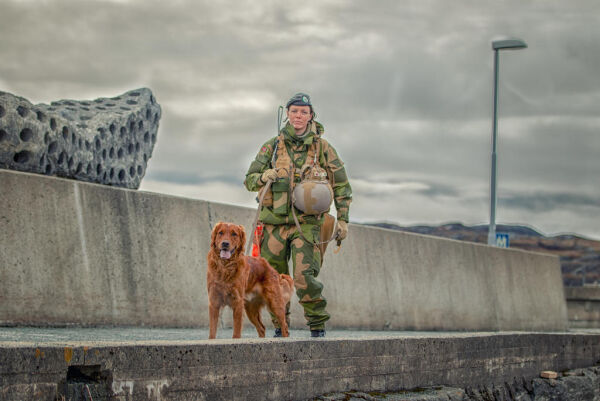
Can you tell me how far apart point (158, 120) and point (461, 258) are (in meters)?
5.30

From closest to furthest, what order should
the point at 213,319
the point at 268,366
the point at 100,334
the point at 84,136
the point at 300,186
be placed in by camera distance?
the point at 268,366
the point at 213,319
the point at 300,186
the point at 100,334
the point at 84,136

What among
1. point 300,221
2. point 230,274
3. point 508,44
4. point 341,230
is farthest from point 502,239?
point 230,274

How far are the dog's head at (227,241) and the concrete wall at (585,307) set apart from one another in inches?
769

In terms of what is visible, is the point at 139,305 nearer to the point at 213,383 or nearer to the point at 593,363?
the point at 213,383

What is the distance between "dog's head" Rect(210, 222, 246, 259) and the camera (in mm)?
7359

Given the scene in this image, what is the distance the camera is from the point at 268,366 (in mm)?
6090

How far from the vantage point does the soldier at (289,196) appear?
8.12m

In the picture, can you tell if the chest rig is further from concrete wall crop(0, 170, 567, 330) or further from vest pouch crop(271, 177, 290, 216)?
concrete wall crop(0, 170, 567, 330)

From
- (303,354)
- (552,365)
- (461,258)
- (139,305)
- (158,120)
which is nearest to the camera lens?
(303,354)

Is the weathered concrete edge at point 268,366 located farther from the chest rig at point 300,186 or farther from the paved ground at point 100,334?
the chest rig at point 300,186

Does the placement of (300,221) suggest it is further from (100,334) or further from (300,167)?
(100,334)

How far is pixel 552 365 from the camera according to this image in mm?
10906

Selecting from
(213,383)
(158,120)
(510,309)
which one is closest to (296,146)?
(213,383)

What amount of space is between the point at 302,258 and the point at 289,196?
516mm
